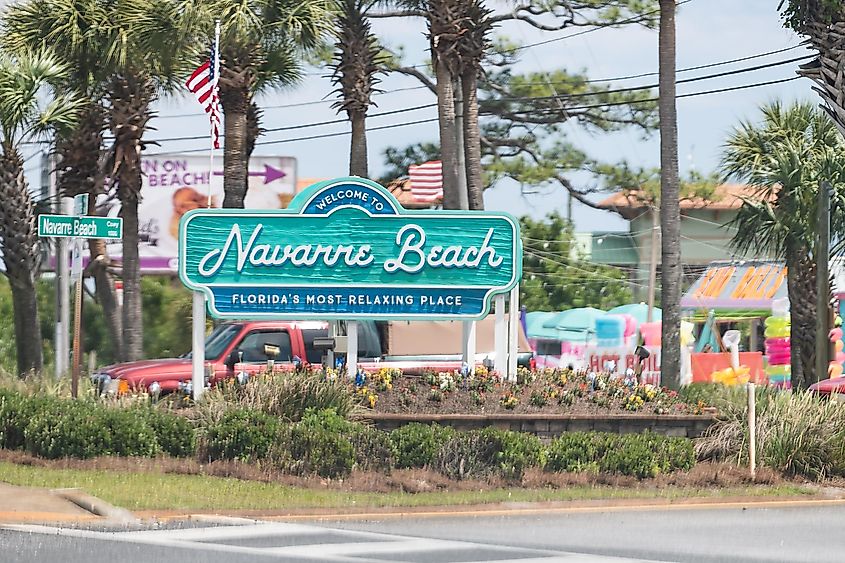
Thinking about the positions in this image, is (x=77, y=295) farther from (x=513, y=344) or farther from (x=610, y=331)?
(x=610, y=331)

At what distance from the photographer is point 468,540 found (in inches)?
450

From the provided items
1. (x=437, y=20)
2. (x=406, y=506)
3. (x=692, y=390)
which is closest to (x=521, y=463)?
(x=406, y=506)

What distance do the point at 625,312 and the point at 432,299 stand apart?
2747 centimetres

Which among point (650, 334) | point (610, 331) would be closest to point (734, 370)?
point (650, 334)

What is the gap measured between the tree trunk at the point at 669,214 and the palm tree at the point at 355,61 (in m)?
7.44

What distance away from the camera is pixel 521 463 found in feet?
49.8

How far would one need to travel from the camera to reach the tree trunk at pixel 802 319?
1065 inches

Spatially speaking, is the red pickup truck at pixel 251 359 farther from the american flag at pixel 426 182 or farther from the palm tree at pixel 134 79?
the american flag at pixel 426 182

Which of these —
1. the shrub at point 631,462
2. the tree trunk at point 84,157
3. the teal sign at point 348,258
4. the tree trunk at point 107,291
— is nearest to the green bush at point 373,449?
the shrub at point 631,462

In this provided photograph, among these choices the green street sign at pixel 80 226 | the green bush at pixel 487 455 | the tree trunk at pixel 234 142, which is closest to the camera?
the green bush at pixel 487 455

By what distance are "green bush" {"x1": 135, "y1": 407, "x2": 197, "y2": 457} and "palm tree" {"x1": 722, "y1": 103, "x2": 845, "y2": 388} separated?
15302mm

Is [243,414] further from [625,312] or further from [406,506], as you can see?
[625,312]

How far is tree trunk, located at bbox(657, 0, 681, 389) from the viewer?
65.7 feet

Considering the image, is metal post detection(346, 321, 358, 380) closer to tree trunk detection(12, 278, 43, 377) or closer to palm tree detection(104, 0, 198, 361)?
palm tree detection(104, 0, 198, 361)
